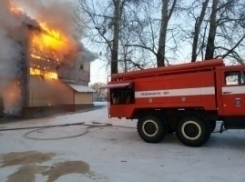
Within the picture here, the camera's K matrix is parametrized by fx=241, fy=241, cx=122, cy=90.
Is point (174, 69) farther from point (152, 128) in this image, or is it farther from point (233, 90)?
point (152, 128)

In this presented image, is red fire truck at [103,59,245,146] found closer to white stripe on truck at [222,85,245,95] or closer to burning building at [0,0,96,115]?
white stripe on truck at [222,85,245,95]

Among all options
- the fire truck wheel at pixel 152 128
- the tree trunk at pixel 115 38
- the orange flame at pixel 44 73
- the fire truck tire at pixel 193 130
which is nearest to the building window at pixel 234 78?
the fire truck tire at pixel 193 130

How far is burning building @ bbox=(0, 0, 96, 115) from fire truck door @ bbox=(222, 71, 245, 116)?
11589 mm

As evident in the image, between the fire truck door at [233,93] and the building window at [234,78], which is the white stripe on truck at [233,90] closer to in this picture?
the fire truck door at [233,93]

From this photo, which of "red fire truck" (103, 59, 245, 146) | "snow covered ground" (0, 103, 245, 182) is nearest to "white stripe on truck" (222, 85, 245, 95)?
"red fire truck" (103, 59, 245, 146)

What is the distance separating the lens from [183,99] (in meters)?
7.47

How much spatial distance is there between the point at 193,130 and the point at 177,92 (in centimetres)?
126

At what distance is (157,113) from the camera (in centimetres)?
810

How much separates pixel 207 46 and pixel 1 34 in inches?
432

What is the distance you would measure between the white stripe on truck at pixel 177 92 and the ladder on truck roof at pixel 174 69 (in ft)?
2.00

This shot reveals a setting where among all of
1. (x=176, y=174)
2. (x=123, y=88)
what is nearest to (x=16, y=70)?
(x=123, y=88)

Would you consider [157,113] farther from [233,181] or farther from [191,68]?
[233,181]

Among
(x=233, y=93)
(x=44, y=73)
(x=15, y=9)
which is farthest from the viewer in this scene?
(x=44, y=73)

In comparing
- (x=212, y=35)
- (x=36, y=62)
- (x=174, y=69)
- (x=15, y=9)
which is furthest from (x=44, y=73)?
(x=174, y=69)
